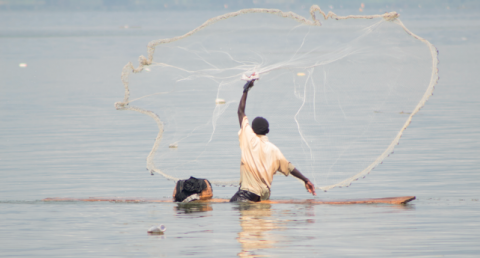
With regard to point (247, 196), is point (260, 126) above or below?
above

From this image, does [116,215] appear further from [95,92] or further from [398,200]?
[95,92]

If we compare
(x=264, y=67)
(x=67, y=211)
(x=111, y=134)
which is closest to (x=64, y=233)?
(x=67, y=211)

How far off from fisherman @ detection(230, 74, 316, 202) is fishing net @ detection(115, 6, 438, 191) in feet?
2.89

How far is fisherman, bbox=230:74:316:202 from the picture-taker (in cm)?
1016

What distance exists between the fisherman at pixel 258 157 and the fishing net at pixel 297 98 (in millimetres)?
880

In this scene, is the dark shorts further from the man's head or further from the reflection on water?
the man's head

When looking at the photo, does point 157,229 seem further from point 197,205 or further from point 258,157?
point 197,205

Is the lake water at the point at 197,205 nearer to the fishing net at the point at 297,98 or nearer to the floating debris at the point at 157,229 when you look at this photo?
the floating debris at the point at 157,229

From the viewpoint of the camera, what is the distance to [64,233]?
978 cm

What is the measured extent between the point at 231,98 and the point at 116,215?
2.80 meters

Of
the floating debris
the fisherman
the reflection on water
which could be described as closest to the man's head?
the fisherman

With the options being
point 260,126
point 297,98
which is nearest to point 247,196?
point 260,126

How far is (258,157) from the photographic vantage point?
33.5 ft

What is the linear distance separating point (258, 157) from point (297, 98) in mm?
5111
